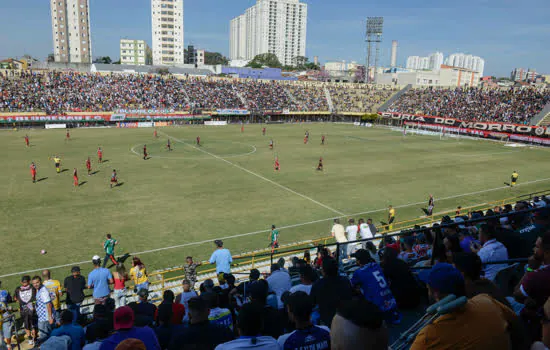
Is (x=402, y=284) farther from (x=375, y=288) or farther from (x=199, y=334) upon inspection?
(x=199, y=334)

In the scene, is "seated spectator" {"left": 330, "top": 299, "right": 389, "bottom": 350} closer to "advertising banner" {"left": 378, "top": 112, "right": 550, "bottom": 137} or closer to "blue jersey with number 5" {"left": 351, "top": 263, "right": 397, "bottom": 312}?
"blue jersey with number 5" {"left": 351, "top": 263, "right": 397, "bottom": 312}

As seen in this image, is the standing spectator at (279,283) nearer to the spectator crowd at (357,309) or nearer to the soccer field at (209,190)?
the spectator crowd at (357,309)

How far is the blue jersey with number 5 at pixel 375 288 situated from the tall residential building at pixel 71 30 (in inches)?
6331

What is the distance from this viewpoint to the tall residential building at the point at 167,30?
14788 cm

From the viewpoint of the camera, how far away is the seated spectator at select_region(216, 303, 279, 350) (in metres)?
3.70

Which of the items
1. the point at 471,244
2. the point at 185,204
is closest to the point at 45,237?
the point at 185,204

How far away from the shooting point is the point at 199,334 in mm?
4289

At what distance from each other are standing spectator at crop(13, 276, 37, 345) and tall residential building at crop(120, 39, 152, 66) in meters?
161

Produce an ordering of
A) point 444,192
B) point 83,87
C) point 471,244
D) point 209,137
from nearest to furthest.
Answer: point 471,244
point 444,192
point 209,137
point 83,87

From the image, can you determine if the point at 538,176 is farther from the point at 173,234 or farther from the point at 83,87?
the point at 83,87

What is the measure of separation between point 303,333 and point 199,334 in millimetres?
1236

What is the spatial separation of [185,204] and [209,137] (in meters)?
30.1

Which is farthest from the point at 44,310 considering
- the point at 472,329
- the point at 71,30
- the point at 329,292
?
the point at 71,30

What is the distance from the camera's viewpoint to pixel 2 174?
2912 cm
